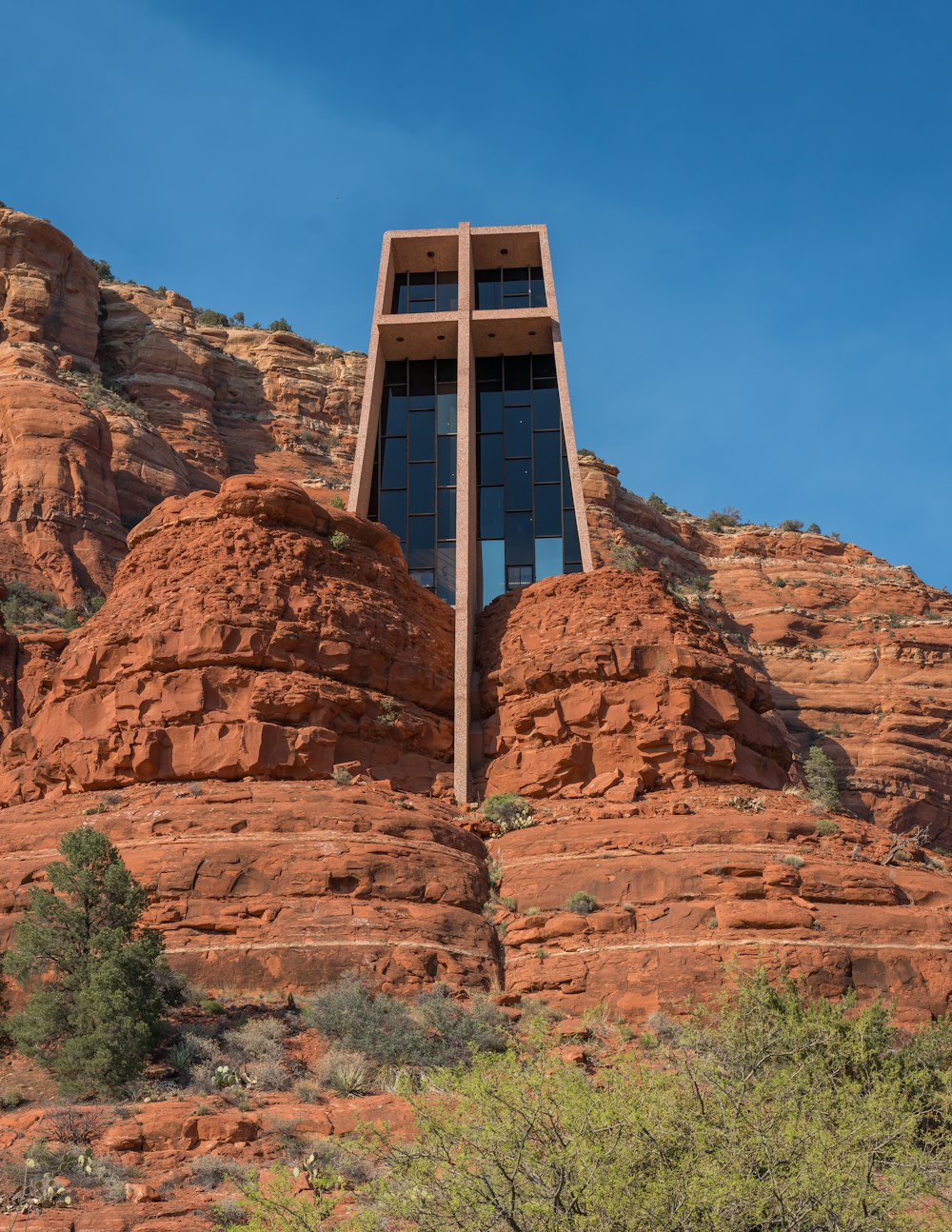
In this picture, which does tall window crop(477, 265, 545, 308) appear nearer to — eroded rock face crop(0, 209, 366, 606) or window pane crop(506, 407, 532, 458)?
window pane crop(506, 407, 532, 458)

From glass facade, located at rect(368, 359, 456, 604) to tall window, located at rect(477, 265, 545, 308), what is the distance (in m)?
2.60

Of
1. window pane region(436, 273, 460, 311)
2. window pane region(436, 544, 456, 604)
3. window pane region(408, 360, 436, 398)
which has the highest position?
window pane region(436, 273, 460, 311)

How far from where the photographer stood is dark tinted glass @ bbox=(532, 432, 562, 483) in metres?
37.3

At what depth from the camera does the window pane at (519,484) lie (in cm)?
3709

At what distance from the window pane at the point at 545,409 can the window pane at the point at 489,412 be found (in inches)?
41.4

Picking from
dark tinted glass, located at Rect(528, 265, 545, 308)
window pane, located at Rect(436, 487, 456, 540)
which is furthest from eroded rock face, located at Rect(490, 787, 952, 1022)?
dark tinted glass, located at Rect(528, 265, 545, 308)

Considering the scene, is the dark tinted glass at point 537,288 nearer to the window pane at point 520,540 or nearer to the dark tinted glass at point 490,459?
the dark tinted glass at point 490,459

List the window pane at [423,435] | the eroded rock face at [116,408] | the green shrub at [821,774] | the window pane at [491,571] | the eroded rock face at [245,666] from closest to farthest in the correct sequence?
the eroded rock face at [245,666]
the window pane at [491,571]
the window pane at [423,435]
the green shrub at [821,774]
the eroded rock face at [116,408]

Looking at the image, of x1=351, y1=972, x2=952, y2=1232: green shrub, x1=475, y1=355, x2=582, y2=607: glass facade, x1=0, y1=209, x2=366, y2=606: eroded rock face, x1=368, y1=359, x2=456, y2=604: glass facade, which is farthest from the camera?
x1=0, y1=209, x2=366, y2=606: eroded rock face

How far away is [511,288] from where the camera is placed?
4059 centimetres

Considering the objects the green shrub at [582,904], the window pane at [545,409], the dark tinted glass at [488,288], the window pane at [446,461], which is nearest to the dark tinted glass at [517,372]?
the window pane at [545,409]

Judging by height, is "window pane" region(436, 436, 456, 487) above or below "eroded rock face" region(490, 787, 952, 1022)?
above

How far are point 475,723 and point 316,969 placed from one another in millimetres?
10398

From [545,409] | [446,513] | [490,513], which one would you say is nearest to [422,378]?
[545,409]
